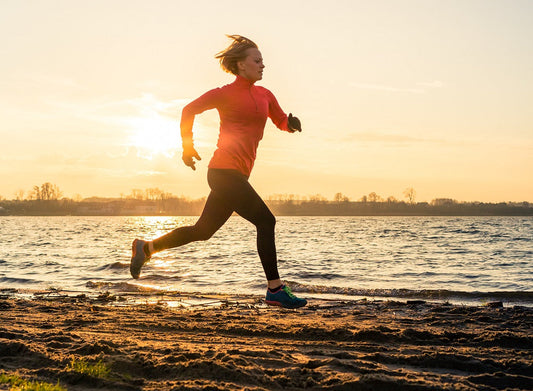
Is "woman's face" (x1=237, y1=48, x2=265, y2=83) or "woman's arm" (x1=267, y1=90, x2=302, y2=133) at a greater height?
"woman's face" (x1=237, y1=48, x2=265, y2=83)

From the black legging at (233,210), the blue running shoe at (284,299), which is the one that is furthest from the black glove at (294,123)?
the blue running shoe at (284,299)

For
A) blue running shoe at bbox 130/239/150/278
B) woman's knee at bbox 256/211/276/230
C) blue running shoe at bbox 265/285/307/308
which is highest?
woman's knee at bbox 256/211/276/230

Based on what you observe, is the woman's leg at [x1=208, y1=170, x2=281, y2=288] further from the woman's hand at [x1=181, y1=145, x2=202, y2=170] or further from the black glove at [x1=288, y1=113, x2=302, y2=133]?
the black glove at [x1=288, y1=113, x2=302, y2=133]

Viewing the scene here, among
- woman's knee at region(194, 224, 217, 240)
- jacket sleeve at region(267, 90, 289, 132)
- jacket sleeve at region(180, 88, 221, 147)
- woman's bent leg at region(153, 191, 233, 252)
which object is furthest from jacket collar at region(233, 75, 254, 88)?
woman's knee at region(194, 224, 217, 240)

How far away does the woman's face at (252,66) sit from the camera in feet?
18.1

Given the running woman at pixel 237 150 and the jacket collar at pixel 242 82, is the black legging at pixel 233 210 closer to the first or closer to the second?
the running woman at pixel 237 150

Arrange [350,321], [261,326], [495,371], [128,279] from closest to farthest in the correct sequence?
[495,371], [261,326], [350,321], [128,279]

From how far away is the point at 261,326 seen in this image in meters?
5.98

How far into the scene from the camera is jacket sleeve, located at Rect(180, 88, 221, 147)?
17.6ft

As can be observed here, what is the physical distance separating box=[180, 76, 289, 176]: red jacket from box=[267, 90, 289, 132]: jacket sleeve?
373 millimetres

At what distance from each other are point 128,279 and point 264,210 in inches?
404

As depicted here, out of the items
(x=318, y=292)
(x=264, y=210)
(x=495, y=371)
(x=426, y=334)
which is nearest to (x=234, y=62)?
(x=264, y=210)

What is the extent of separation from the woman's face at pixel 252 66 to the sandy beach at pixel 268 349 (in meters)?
2.53

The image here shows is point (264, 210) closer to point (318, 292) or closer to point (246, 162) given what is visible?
point (246, 162)
